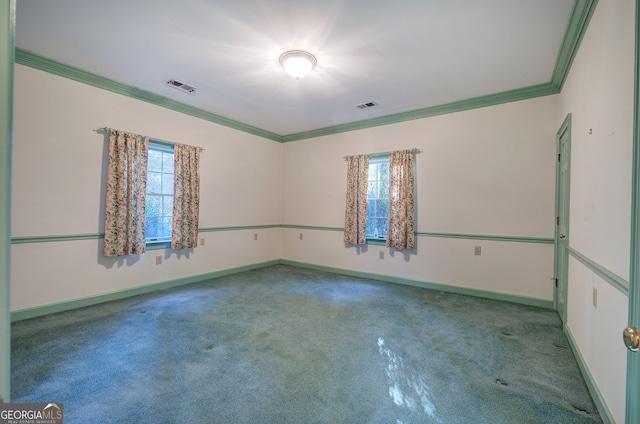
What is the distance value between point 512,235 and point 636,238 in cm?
309

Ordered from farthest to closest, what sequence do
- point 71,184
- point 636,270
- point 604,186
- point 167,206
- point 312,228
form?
1. point 312,228
2. point 167,206
3. point 71,184
4. point 604,186
5. point 636,270

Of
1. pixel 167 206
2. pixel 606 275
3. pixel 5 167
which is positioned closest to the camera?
pixel 5 167

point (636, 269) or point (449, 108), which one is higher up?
point (449, 108)

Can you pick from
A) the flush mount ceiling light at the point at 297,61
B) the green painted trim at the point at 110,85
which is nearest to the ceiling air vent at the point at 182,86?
the green painted trim at the point at 110,85

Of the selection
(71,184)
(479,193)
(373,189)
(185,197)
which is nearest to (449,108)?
(479,193)

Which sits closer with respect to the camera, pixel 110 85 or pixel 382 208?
pixel 110 85

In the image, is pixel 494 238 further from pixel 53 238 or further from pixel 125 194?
pixel 53 238

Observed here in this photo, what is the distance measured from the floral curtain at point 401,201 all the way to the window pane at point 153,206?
3.41m

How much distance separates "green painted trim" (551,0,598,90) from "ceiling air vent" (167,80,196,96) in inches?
150

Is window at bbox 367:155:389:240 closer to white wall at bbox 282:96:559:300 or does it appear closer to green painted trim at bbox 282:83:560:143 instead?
white wall at bbox 282:96:559:300

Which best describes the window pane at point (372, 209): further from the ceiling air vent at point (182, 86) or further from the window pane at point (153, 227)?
the window pane at point (153, 227)

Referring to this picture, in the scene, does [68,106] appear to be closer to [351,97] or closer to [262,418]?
[351,97]

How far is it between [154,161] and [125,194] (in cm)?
73

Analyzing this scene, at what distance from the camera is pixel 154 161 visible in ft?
13.2
